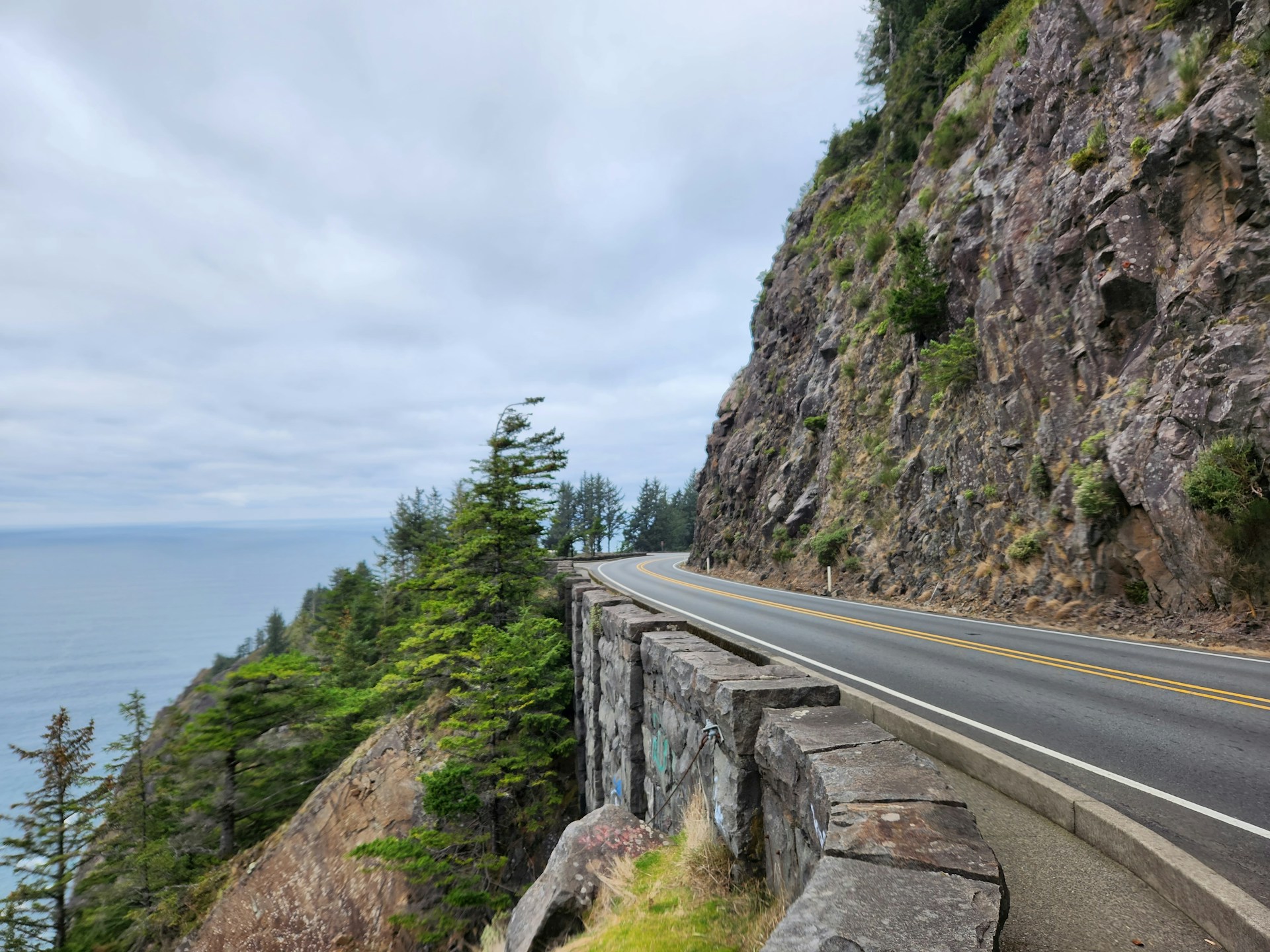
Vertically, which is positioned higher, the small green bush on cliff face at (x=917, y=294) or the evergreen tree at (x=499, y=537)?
the small green bush on cliff face at (x=917, y=294)

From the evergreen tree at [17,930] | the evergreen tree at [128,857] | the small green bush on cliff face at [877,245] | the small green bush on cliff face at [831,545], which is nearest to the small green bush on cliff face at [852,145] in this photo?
the small green bush on cliff face at [877,245]

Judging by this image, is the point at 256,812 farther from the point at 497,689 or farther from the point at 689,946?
the point at 689,946

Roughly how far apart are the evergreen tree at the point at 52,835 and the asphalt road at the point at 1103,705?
22311 mm

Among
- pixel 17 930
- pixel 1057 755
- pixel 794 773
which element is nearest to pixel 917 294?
pixel 1057 755

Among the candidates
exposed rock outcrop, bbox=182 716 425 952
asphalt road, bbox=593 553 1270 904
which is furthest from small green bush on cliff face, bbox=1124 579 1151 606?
exposed rock outcrop, bbox=182 716 425 952

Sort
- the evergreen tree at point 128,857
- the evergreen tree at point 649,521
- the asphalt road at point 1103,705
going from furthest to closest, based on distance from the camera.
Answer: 1. the evergreen tree at point 649,521
2. the evergreen tree at point 128,857
3. the asphalt road at point 1103,705

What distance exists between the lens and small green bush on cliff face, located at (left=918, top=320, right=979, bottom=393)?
16.6 meters

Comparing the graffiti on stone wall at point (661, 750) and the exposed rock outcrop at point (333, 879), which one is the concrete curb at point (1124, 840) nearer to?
the graffiti on stone wall at point (661, 750)

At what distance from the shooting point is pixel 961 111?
20938 mm

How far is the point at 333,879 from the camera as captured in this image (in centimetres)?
1209

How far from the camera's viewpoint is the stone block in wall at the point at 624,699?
718 cm

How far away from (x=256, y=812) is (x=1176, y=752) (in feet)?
75.0

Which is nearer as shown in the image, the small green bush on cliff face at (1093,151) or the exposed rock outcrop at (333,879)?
the exposed rock outcrop at (333,879)

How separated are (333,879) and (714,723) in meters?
12.2
